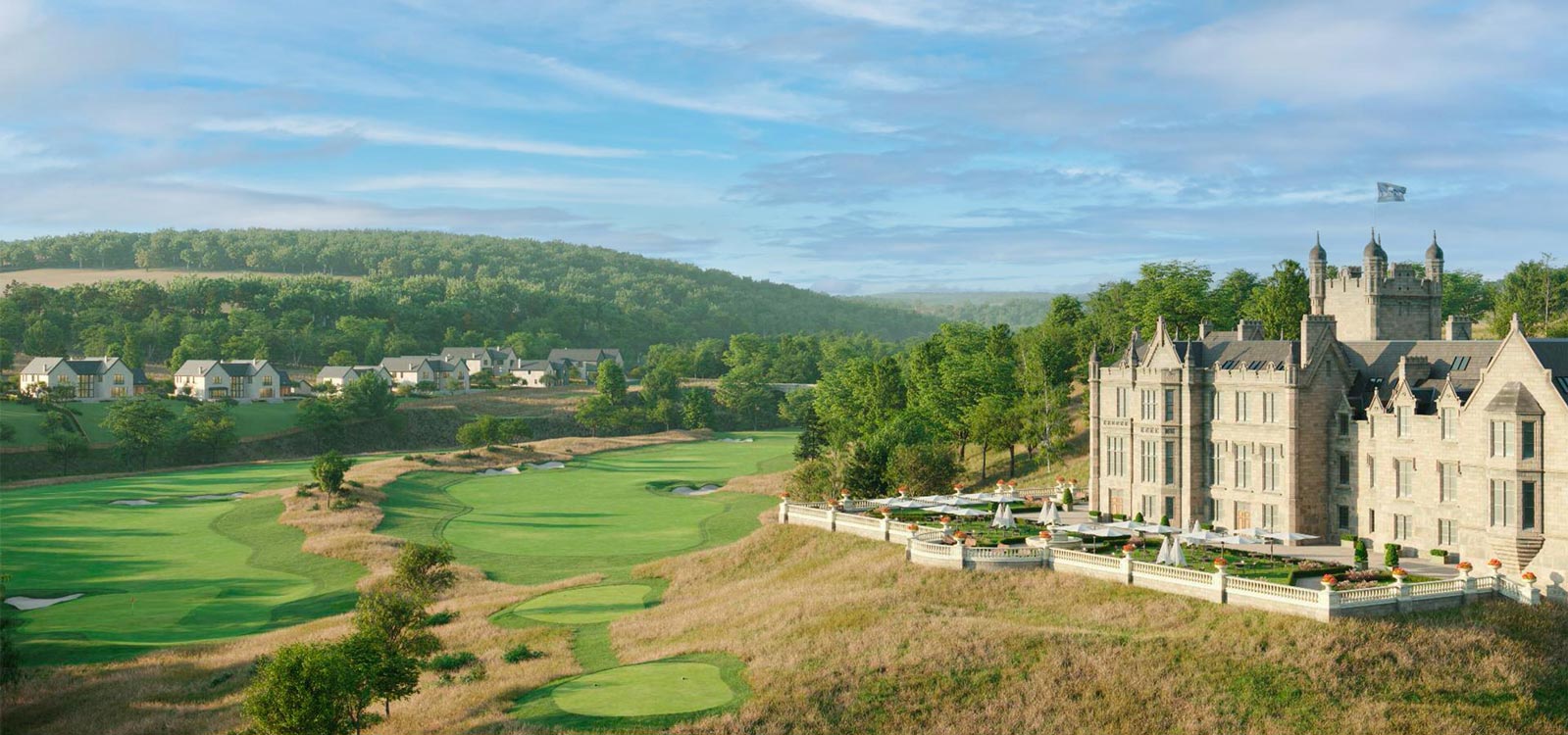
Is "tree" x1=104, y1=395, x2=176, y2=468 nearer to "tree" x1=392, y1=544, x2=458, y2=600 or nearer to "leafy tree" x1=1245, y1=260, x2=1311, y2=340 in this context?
"tree" x1=392, y1=544, x2=458, y2=600

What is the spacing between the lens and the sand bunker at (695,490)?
106m

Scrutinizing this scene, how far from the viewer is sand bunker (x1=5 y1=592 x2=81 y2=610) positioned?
62062mm

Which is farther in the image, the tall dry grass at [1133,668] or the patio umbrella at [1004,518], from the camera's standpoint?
the patio umbrella at [1004,518]

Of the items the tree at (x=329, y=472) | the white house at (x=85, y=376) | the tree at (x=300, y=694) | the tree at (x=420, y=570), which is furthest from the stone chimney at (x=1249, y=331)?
the white house at (x=85, y=376)

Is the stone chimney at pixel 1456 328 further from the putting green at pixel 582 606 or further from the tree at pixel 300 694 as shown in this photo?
the tree at pixel 300 694

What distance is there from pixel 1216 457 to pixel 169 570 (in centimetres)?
6263

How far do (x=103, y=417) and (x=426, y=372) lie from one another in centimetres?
6020

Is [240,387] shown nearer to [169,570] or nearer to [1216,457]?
[169,570]

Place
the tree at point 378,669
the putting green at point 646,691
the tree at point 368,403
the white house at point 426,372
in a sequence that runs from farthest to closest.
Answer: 1. the white house at point 426,372
2. the tree at point 368,403
3. the putting green at point 646,691
4. the tree at point 378,669

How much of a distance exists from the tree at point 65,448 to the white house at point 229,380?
33894 millimetres

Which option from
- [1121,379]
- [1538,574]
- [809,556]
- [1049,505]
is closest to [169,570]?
[809,556]

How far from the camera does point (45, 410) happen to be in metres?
128

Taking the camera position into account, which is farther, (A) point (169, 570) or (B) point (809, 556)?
(A) point (169, 570)

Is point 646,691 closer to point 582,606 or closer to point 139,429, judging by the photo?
point 582,606
